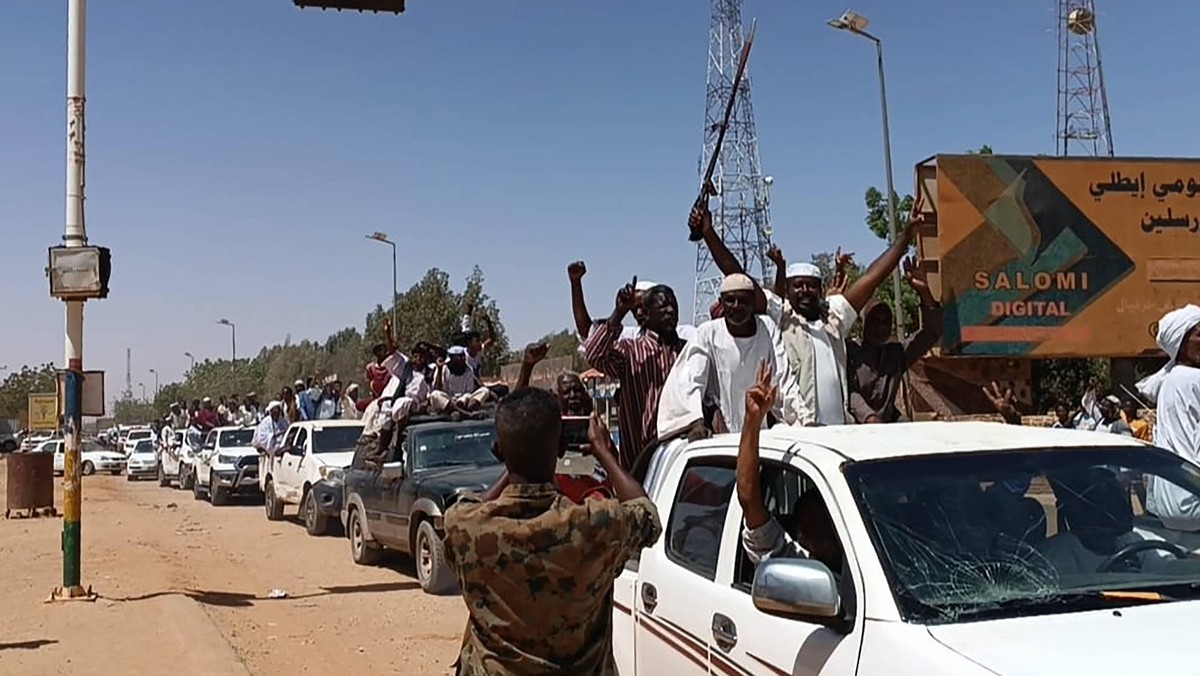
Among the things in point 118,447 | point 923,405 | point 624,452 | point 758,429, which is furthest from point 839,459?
point 118,447

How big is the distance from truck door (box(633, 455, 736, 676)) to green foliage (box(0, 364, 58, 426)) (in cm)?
9307

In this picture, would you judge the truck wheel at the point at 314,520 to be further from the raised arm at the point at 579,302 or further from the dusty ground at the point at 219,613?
the raised arm at the point at 579,302

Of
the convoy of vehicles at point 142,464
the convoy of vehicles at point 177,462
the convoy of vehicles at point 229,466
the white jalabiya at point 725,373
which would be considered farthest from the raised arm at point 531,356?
the convoy of vehicles at point 142,464

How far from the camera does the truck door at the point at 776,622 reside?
10.7 ft

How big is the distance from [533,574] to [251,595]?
8768mm

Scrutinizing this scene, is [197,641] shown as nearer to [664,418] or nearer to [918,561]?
[664,418]

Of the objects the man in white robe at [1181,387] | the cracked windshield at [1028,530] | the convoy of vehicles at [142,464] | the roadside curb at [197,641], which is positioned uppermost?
the man in white robe at [1181,387]

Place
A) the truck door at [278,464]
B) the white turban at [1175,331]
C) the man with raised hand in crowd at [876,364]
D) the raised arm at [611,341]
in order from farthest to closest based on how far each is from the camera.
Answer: the truck door at [278,464], the raised arm at [611,341], the man with raised hand in crowd at [876,364], the white turban at [1175,331]

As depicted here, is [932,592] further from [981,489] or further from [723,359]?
[723,359]

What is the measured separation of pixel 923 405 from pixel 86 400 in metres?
9.32

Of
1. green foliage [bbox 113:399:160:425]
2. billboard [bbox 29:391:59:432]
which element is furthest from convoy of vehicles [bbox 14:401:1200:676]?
green foliage [bbox 113:399:160:425]

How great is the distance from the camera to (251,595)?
10.9 meters

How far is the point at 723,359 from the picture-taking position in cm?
561

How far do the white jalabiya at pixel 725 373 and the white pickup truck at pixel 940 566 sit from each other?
1050 millimetres
